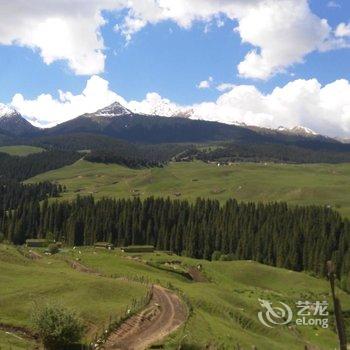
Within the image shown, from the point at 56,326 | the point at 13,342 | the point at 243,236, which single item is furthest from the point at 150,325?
the point at 243,236

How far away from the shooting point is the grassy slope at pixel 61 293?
5809 centimetres

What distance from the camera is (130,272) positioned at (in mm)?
101125

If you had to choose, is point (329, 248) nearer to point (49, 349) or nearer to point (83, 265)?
point (83, 265)

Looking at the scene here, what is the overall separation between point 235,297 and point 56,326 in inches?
1913

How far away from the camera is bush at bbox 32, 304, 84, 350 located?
1900 inches

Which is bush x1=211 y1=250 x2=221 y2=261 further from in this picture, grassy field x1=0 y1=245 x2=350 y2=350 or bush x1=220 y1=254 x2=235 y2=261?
grassy field x1=0 y1=245 x2=350 y2=350

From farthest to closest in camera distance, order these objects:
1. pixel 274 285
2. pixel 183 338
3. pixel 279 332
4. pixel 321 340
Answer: pixel 274 285
pixel 321 340
pixel 279 332
pixel 183 338

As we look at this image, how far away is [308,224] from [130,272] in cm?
10188

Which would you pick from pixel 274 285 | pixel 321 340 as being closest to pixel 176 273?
pixel 274 285

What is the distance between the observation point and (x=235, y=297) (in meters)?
91.1

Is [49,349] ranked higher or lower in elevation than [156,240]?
higher

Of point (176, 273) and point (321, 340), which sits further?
point (176, 273)

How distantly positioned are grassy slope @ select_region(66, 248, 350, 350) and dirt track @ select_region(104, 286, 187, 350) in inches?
75.4

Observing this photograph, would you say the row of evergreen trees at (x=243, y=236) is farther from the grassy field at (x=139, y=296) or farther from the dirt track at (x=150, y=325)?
the dirt track at (x=150, y=325)
